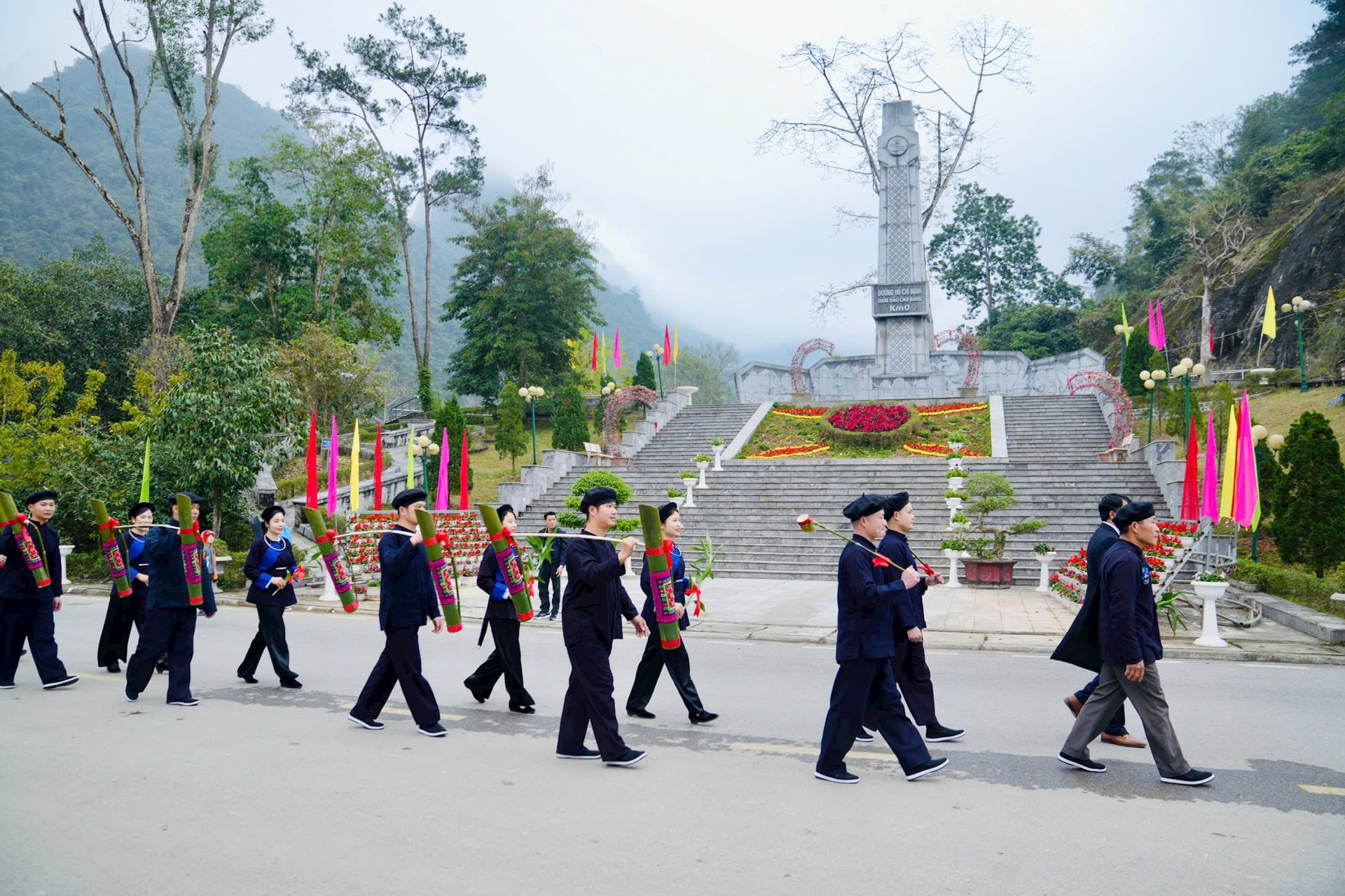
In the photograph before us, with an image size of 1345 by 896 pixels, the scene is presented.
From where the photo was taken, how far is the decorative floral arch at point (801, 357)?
31.9 meters

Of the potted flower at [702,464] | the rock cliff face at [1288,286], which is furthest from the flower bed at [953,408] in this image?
the rock cliff face at [1288,286]

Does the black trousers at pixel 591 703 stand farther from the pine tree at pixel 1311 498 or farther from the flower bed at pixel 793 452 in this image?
the flower bed at pixel 793 452

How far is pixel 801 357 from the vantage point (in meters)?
32.2

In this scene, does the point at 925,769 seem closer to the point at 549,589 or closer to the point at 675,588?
the point at 675,588

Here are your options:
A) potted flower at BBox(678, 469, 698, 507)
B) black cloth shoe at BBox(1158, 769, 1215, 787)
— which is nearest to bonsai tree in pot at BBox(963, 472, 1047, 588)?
potted flower at BBox(678, 469, 698, 507)

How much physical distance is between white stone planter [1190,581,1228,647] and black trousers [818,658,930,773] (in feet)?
18.6

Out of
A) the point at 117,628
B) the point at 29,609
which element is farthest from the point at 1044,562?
the point at 29,609

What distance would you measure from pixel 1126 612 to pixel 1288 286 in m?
30.0

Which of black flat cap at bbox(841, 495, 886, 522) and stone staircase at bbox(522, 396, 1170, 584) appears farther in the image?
stone staircase at bbox(522, 396, 1170, 584)

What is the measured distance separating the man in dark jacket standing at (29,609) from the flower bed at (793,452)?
16681mm

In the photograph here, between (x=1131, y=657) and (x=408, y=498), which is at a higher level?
(x=408, y=498)

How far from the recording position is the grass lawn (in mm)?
22703

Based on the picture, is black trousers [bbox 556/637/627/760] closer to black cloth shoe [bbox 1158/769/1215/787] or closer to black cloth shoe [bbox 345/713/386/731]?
black cloth shoe [bbox 345/713/386/731]

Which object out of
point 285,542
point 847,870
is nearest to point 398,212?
point 285,542
